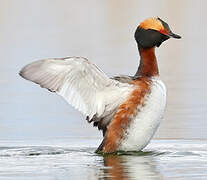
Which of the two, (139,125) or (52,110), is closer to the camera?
(139,125)

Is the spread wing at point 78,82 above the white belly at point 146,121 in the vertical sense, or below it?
above

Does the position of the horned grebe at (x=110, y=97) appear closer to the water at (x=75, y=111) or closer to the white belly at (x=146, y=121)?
the white belly at (x=146, y=121)

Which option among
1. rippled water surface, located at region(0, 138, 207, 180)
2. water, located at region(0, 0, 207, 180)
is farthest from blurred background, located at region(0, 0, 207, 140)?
rippled water surface, located at region(0, 138, 207, 180)

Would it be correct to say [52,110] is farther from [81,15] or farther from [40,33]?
[81,15]

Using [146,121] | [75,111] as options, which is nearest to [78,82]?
[146,121]

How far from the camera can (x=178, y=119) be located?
1397 cm

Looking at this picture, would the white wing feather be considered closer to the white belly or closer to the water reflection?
the white belly

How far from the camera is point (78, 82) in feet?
38.4

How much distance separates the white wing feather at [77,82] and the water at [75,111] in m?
0.61

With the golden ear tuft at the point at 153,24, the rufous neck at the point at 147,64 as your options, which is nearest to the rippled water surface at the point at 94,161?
the rufous neck at the point at 147,64

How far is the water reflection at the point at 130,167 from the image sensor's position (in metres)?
10.0

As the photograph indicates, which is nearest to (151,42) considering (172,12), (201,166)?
(201,166)

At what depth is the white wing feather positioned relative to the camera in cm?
1153

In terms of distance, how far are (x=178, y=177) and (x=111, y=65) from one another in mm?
8314
